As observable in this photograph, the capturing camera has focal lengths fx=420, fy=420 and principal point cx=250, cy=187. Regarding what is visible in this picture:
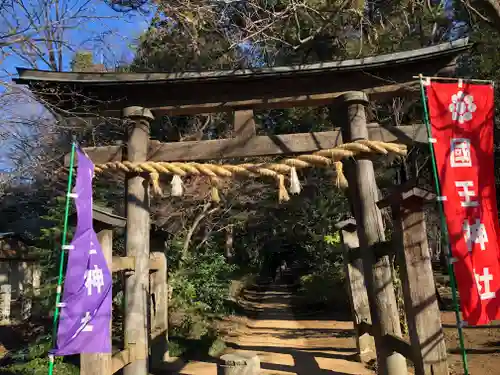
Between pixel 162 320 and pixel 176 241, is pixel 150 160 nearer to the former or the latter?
pixel 162 320

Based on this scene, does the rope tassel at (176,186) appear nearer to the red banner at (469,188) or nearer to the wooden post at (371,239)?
the wooden post at (371,239)

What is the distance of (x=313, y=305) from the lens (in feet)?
52.6

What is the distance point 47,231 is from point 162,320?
3110mm

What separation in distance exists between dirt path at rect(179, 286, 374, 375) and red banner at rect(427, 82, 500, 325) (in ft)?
11.5

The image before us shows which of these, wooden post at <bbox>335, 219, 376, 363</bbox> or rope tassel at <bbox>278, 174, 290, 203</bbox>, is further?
wooden post at <bbox>335, 219, 376, 363</bbox>

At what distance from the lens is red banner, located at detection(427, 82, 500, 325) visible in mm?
4082

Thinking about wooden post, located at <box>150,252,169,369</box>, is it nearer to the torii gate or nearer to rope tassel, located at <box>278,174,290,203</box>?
the torii gate

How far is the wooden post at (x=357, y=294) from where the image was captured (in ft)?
25.4

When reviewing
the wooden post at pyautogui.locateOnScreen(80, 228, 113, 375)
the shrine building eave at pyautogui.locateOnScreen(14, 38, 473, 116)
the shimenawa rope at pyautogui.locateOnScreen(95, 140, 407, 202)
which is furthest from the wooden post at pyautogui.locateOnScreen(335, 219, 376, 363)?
the wooden post at pyautogui.locateOnScreen(80, 228, 113, 375)

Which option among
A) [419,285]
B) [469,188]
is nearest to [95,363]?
[419,285]

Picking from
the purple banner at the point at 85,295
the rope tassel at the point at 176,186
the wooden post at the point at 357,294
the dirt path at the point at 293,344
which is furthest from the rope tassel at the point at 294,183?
the dirt path at the point at 293,344

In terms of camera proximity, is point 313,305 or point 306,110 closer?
point 306,110

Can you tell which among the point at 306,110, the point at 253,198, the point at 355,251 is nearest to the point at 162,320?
the point at 355,251

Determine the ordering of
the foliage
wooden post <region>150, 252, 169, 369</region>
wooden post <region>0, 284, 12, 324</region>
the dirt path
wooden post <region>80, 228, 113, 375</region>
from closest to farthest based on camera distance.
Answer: wooden post <region>80, 228, 113, 375</region>, the foliage, the dirt path, wooden post <region>150, 252, 169, 369</region>, wooden post <region>0, 284, 12, 324</region>
